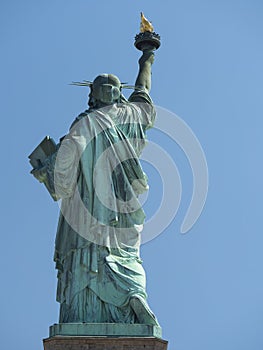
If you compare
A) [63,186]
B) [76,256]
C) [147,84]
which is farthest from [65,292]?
[147,84]

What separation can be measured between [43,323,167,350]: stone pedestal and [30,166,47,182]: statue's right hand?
330cm

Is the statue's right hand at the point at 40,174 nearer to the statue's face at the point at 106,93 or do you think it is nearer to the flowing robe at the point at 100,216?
the flowing robe at the point at 100,216

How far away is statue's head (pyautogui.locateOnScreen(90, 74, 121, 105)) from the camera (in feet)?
68.2

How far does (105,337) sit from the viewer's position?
60.3 feet

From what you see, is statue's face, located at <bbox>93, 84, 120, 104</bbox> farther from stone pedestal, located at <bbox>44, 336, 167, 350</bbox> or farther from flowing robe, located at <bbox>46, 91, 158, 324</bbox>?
stone pedestal, located at <bbox>44, 336, 167, 350</bbox>

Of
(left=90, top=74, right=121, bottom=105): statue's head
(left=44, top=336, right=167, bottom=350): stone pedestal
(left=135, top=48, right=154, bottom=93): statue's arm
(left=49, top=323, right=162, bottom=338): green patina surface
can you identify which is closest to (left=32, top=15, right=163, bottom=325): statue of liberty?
(left=90, top=74, right=121, bottom=105): statue's head

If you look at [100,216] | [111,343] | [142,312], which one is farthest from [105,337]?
[100,216]

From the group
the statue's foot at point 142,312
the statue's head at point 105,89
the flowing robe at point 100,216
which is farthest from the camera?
the statue's head at point 105,89

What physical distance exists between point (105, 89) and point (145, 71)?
5.21 ft

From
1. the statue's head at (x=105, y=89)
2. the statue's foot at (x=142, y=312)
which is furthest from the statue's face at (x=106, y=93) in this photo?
the statue's foot at (x=142, y=312)

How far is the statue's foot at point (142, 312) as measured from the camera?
18.8 metres

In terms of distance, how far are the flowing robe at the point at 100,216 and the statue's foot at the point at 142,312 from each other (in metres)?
0.02

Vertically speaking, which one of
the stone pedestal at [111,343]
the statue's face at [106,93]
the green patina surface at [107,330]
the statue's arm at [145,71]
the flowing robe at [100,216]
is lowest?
the stone pedestal at [111,343]

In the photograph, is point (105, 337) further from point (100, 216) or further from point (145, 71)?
point (145, 71)
